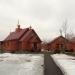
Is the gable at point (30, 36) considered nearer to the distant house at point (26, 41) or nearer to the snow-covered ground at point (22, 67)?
the distant house at point (26, 41)

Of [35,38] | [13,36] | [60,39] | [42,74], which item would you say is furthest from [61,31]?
[42,74]

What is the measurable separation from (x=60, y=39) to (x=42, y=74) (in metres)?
62.0

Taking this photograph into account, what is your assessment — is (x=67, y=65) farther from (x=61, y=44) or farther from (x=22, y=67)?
(x=61, y=44)

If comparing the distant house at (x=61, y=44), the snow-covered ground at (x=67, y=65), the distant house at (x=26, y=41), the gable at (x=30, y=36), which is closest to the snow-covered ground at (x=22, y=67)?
the snow-covered ground at (x=67, y=65)

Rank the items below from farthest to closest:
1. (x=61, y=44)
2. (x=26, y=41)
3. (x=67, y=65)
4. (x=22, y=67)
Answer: (x=61, y=44), (x=26, y=41), (x=67, y=65), (x=22, y=67)

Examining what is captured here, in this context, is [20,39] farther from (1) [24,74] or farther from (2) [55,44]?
(1) [24,74]

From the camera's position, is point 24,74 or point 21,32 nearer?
point 24,74

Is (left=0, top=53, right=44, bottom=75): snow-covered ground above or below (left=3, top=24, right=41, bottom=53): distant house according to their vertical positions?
below

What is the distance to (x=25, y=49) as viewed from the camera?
66875 millimetres

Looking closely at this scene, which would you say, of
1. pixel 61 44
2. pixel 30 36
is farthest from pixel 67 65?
pixel 61 44

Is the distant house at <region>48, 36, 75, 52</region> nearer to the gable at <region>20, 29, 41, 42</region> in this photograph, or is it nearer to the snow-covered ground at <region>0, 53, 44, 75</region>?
the gable at <region>20, 29, 41, 42</region>

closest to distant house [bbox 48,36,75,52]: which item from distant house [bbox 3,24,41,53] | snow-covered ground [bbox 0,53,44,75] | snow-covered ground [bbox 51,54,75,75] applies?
distant house [bbox 3,24,41,53]

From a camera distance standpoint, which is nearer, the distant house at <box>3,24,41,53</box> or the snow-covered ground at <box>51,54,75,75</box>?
the snow-covered ground at <box>51,54,75,75</box>

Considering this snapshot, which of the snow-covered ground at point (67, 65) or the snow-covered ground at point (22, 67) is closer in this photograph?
the snow-covered ground at point (67, 65)
